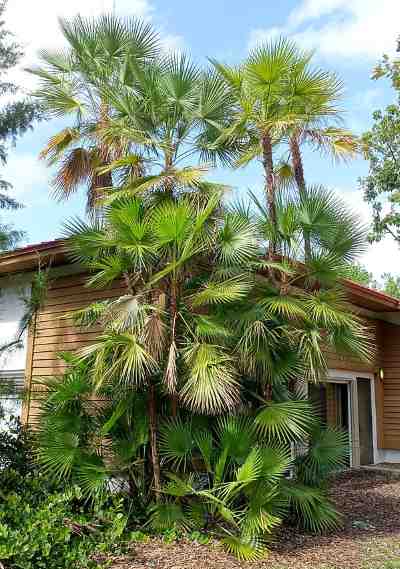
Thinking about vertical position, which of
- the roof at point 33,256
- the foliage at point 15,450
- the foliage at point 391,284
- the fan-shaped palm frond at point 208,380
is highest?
the foliage at point 391,284

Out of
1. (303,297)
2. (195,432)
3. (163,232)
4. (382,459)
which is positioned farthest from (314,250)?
(382,459)

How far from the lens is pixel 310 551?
6.16 meters

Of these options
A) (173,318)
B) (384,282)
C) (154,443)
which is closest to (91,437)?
(154,443)

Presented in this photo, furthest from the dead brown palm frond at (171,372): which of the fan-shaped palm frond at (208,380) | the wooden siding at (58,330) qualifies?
the wooden siding at (58,330)

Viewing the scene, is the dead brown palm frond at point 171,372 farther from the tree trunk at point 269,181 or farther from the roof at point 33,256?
the roof at point 33,256

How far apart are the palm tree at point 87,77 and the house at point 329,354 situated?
137cm

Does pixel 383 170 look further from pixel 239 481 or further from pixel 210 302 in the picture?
pixel 239 481

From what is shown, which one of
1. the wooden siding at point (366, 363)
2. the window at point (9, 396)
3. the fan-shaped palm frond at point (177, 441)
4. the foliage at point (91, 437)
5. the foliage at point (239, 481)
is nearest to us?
the foliage at point (239, 481)

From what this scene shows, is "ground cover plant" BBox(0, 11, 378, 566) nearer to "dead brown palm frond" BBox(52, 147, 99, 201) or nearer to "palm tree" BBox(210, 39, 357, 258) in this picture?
"palm tree" BBox(210, 39, 357, 258)

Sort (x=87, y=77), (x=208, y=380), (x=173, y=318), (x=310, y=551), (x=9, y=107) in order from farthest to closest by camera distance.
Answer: (x=9, y=107) → (x=87, y=77) → (x=173, y=318) → (x=310, y=551) → (x=208, y=380)

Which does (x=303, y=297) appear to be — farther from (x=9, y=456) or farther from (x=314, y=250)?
(x=9, y=456)

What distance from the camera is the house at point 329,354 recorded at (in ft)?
30.2

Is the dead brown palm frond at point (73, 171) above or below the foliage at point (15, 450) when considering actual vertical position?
above

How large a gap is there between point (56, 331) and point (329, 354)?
524cm
